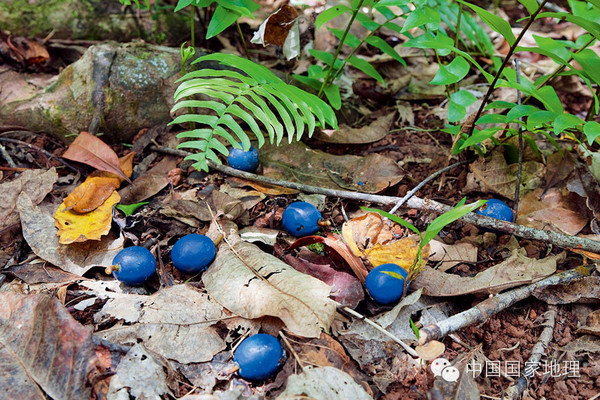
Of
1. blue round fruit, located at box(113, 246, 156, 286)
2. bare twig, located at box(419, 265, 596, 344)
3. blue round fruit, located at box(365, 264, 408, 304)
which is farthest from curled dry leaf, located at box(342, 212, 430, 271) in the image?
blue round fruit, located at box(113, 246, 156, 286)

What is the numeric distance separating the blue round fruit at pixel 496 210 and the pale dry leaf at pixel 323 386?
1.32m

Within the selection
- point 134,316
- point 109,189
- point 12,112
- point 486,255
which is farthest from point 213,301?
point 12,112

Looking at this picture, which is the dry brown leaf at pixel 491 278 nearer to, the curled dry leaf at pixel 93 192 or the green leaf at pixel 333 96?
the green leaf at pixel 333 96

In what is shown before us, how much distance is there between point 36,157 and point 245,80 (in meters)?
1.62

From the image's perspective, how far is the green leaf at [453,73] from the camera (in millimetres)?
2650

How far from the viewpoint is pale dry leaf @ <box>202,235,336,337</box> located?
2.16 meters

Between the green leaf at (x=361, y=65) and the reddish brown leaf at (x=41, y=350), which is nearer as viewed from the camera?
the reddish brown leaf at (x=41, y=350)

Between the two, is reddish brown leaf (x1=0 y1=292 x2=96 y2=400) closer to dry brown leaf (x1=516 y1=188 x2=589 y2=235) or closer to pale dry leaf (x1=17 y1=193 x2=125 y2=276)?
pale dry leaf (x1=17 y1=193 x2=125 y2=276)

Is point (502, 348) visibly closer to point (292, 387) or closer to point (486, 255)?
point (486, 255)

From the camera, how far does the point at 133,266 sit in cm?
242

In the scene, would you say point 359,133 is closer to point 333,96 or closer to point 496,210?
point 333,96

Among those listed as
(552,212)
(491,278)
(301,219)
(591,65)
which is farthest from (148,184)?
(591,65)

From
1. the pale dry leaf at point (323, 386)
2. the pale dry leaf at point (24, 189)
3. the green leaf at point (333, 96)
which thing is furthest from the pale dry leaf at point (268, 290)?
the green leaf at point (333, 96)

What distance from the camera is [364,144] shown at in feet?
11.7
